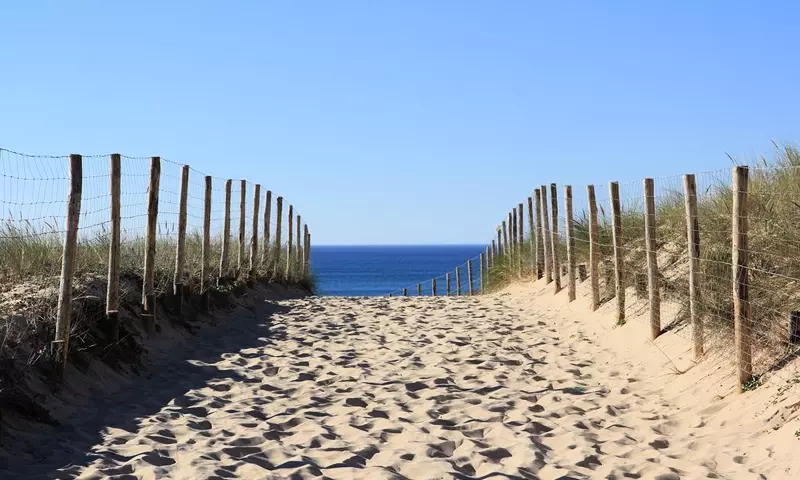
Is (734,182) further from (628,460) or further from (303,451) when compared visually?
(303,451)

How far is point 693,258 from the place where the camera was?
7.91m

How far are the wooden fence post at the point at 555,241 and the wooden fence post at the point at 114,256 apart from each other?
296 inches

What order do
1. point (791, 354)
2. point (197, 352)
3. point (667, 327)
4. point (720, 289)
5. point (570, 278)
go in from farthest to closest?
point (570, 278), point (197, 352), point (667, 327), point (720, 289), point (791, 354)

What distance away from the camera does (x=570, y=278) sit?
12984 millimetres

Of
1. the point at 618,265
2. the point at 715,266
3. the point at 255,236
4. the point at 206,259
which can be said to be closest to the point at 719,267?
the point at 715,266

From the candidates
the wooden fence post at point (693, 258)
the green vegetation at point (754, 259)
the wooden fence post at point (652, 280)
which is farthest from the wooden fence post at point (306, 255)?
the wooden fence post at point (693, 258)

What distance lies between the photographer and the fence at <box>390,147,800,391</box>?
668 centimetres

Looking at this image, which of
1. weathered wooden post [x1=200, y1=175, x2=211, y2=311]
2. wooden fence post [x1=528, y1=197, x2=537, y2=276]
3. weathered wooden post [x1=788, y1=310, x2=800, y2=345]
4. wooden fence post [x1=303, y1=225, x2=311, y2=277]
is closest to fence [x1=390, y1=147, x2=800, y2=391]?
weathered wooden post [x1=788, y1=310, x2=800, y2=345]

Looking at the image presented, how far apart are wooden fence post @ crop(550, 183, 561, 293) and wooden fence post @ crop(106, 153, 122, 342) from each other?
24.6 feet

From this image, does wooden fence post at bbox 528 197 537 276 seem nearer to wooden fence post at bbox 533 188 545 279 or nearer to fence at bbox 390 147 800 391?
wooden fence post at bbox 533 188 545 279

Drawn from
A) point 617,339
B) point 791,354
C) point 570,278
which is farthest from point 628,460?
point 570,278

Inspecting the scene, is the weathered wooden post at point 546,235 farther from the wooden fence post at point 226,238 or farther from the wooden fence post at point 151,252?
the wooden fence post at point 151,252

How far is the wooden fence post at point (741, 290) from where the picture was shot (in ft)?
21.8

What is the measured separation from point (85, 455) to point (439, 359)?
428 centimetres
